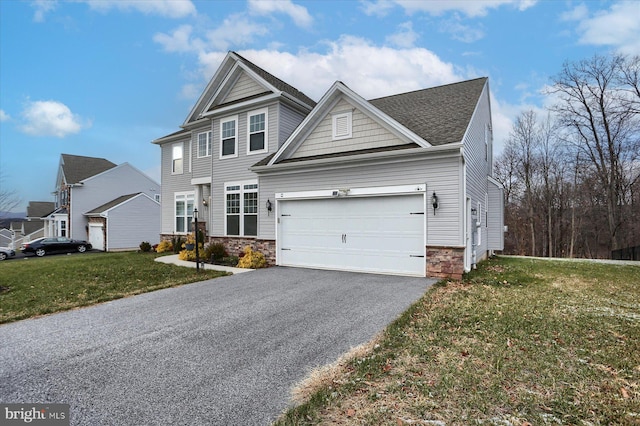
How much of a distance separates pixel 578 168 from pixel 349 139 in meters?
24.0

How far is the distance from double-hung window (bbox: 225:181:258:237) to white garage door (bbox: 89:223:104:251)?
18309mm

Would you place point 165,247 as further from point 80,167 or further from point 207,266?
point 80,167

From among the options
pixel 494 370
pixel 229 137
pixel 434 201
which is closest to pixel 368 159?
pixel 434 201

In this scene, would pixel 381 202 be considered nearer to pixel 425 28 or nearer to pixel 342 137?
pixel 342 137

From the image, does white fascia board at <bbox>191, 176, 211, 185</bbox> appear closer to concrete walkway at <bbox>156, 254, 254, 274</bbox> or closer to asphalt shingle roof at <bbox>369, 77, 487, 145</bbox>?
concrete walkway at <bbox>156, 254, 254, 274</bbox>

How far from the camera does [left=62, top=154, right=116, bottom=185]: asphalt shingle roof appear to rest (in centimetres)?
2816

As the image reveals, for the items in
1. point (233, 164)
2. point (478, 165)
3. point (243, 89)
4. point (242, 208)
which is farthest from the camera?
point (243, 89)

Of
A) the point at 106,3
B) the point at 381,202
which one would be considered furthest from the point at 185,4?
the point at 381,202

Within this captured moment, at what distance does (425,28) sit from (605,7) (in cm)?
675

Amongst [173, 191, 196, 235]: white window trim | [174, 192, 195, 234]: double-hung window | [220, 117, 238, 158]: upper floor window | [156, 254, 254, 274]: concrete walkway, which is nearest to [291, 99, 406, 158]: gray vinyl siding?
[220, 117, 238, 158]: upper floor window

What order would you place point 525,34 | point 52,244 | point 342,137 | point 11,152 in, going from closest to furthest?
point 342,137
point 525,34
point 11,152
point 52,244

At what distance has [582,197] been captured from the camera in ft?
83.5

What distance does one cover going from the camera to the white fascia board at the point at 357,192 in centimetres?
891

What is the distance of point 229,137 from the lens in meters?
14.0
